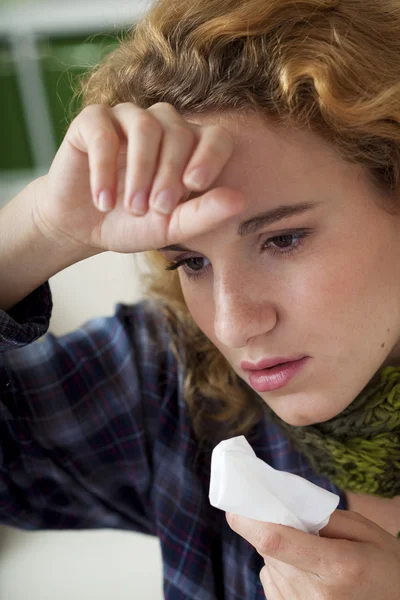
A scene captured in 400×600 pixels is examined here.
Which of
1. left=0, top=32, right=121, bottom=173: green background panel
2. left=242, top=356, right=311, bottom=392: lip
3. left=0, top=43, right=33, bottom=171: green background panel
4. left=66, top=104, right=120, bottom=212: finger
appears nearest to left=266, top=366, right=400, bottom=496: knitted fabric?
left=242, top=356, right=311, bottom=392: lip

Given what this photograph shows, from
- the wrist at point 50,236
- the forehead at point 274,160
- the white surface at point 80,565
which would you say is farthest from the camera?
the white surface at point 80,565

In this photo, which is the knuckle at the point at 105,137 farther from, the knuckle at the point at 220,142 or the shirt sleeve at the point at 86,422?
the shirt sleeve at the point at 86,422

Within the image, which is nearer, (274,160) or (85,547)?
(274,160)

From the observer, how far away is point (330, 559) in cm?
74

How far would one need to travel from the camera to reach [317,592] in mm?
A: 758

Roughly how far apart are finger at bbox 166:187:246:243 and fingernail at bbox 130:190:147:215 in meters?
0.05

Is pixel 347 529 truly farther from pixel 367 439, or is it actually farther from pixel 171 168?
pixel 171 168

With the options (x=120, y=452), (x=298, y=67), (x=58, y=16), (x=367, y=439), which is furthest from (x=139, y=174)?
(x=58, y=16)

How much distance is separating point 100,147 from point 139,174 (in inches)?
2.0

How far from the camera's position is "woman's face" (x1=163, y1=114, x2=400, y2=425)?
846mm

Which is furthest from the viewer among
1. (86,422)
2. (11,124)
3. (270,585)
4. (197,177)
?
(11,124)

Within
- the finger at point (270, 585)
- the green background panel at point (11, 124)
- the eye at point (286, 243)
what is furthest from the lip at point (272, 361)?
the green background panel at point (11, 124)

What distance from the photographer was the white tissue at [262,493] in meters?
0.71

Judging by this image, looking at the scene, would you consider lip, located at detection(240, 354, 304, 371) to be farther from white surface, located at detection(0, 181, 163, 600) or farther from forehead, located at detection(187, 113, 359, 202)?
white surface, located at detection(0, 181, 163, 600)
